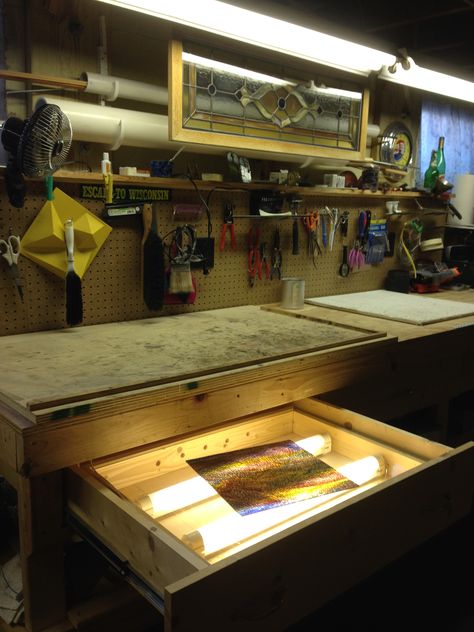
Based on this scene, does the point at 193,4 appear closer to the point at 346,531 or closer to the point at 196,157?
the point at 196,157

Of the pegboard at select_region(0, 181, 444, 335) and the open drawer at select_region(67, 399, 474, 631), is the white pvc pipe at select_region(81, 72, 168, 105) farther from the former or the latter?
the open drawer at select_region(67, 399, 474, 631)

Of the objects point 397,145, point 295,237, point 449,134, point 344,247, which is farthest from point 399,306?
point 449,134

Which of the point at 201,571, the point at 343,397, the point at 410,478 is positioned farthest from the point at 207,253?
the point at 201,571

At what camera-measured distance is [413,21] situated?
3262 millimetres

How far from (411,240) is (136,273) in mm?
1645

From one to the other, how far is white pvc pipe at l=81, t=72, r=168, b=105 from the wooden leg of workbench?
117 cm

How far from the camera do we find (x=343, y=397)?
1.68m

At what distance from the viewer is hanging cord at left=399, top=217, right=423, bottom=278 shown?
2.87 meters

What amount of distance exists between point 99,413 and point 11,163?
0.77 meters

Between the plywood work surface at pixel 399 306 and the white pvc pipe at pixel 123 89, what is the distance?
1024mm

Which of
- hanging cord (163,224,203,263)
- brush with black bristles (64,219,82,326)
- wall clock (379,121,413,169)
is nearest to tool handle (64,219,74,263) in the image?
brush with black bristles (64,219,82,326)

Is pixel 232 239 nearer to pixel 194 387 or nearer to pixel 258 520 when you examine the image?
pixel 194 387

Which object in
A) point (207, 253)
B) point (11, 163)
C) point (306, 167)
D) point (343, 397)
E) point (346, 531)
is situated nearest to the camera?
point (346, 531)

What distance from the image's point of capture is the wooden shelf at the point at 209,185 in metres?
1.68
